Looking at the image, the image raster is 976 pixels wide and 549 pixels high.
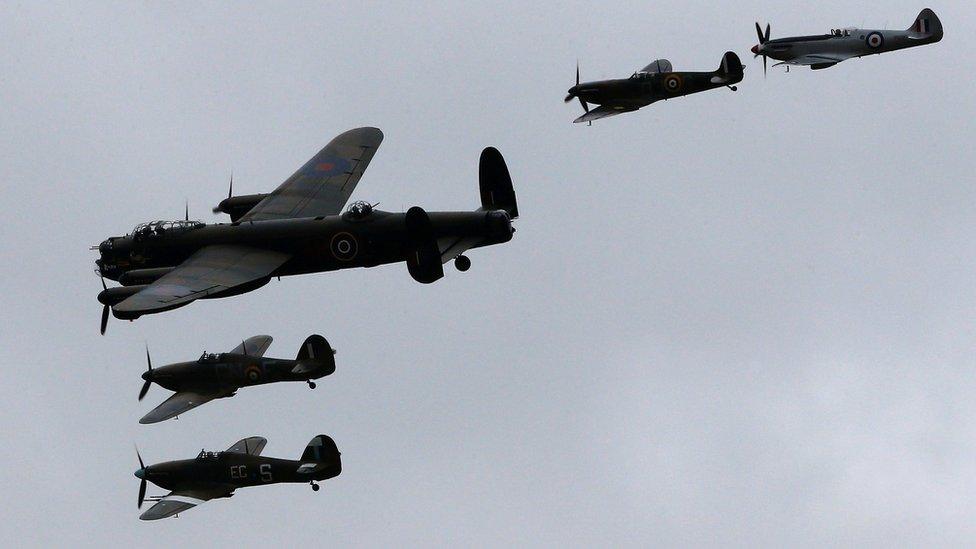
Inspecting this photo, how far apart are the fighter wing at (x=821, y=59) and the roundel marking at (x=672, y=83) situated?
17.9 ft

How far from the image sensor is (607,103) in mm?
72625

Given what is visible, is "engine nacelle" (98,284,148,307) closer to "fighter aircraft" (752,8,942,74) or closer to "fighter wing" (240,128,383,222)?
"fighter wing" (240,128,383,222)

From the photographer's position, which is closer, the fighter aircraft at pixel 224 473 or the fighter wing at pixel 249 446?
the fighter aircraft at pixel 224 473

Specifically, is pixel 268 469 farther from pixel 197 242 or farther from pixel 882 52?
pixel 882 52

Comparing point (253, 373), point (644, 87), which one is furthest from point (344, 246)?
point (644, 87)

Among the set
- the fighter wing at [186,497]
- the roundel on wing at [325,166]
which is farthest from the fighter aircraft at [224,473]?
the roundel on wing at [325,166]

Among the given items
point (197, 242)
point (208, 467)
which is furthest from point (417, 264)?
point (208, 467)

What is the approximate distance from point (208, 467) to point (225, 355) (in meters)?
4.61

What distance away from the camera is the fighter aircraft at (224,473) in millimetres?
63719

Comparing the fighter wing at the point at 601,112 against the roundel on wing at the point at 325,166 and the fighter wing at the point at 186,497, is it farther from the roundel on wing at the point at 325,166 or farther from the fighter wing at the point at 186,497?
the fighter wing at the point at 186,497

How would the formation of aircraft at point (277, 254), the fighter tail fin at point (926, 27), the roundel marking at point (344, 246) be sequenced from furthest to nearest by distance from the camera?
the fighter tail fin at point (926, 27), the roundel marking at point (344, 246), the formation of aircraft at point (277, 254)

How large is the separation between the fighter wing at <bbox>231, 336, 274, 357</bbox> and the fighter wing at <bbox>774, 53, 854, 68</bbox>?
26.6 meters

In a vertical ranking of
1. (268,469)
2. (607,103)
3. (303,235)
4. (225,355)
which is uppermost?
(607,103)

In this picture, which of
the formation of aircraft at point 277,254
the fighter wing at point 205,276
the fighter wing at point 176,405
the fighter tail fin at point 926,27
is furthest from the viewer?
the fighter tail fin at point 926,27
